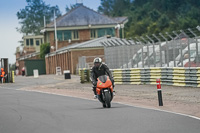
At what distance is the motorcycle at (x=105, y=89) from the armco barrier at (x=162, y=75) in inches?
328

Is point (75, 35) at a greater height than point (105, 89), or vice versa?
point (75, 35)

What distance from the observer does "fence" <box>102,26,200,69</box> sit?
2550 cm

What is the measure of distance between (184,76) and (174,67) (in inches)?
56.5

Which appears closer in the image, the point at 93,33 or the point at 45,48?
the point at 93,33

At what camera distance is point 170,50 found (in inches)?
1095

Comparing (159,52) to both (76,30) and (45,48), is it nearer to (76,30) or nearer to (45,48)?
(76,30)

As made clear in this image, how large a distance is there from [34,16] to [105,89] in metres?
141

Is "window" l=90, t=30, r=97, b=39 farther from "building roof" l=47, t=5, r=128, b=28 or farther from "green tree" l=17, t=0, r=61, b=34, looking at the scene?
"green tree" l=17, t=0, r=61, b=34

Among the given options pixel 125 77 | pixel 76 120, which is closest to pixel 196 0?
pixel 125 77

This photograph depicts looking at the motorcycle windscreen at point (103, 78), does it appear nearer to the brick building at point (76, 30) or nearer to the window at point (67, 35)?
the brick building at point (76, 30)

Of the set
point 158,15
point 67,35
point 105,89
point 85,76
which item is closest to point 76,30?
point 67,35

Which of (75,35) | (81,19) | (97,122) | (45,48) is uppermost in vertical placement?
(81,19)

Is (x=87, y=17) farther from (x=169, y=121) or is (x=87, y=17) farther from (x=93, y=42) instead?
(x=169, y=121)

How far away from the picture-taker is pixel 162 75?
28.7m
